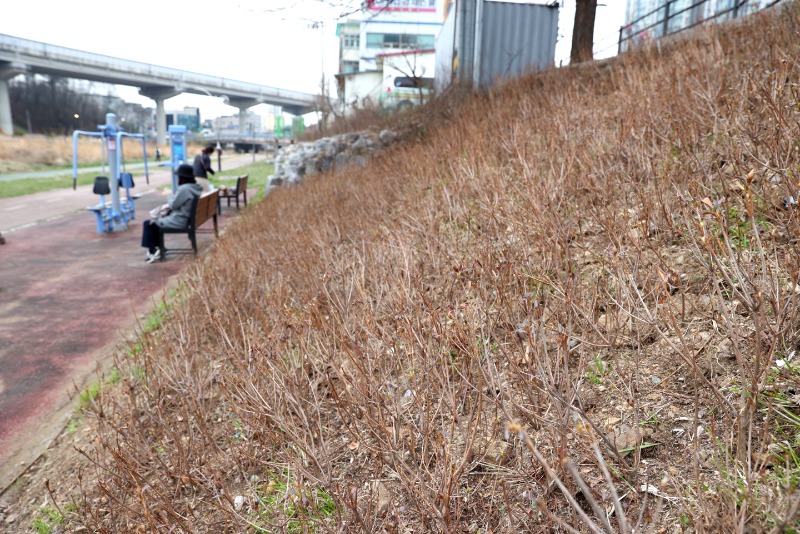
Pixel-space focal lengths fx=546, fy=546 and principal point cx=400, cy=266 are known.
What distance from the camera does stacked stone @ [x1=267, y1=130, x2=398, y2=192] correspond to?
12.6 metres

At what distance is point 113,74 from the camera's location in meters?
51.6

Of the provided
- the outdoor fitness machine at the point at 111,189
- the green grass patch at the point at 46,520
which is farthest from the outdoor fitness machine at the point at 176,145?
the green grass patch at the point at 46,520

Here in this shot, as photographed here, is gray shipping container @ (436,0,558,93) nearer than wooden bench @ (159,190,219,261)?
No

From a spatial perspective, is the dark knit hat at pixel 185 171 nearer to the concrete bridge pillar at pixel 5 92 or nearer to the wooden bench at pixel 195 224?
the wooden bench at pixel 195 224

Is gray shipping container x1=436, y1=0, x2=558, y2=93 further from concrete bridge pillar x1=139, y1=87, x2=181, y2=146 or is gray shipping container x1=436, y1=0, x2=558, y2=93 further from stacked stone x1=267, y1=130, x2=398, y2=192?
concrete bridge pillar x1=139, y1=87, x2=181, y2=146

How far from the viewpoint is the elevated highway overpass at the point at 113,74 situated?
44312mm

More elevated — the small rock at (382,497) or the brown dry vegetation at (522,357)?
the brown dry vegetation at (522,357)

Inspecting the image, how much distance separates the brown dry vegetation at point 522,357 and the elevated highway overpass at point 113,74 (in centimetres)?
3591

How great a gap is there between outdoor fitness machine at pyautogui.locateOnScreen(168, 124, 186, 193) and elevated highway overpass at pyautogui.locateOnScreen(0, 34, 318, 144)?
2003 cm

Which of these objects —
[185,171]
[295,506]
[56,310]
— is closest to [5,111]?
[185,171]

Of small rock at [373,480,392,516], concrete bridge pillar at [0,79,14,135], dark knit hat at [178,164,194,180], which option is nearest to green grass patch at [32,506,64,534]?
small rock at [373,480,392,516]

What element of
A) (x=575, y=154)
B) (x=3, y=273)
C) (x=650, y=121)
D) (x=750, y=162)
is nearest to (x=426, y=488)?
(x=750, y=162)

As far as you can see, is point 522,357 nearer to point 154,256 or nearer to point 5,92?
point 154,256

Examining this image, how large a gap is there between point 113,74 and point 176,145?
41602 mm
